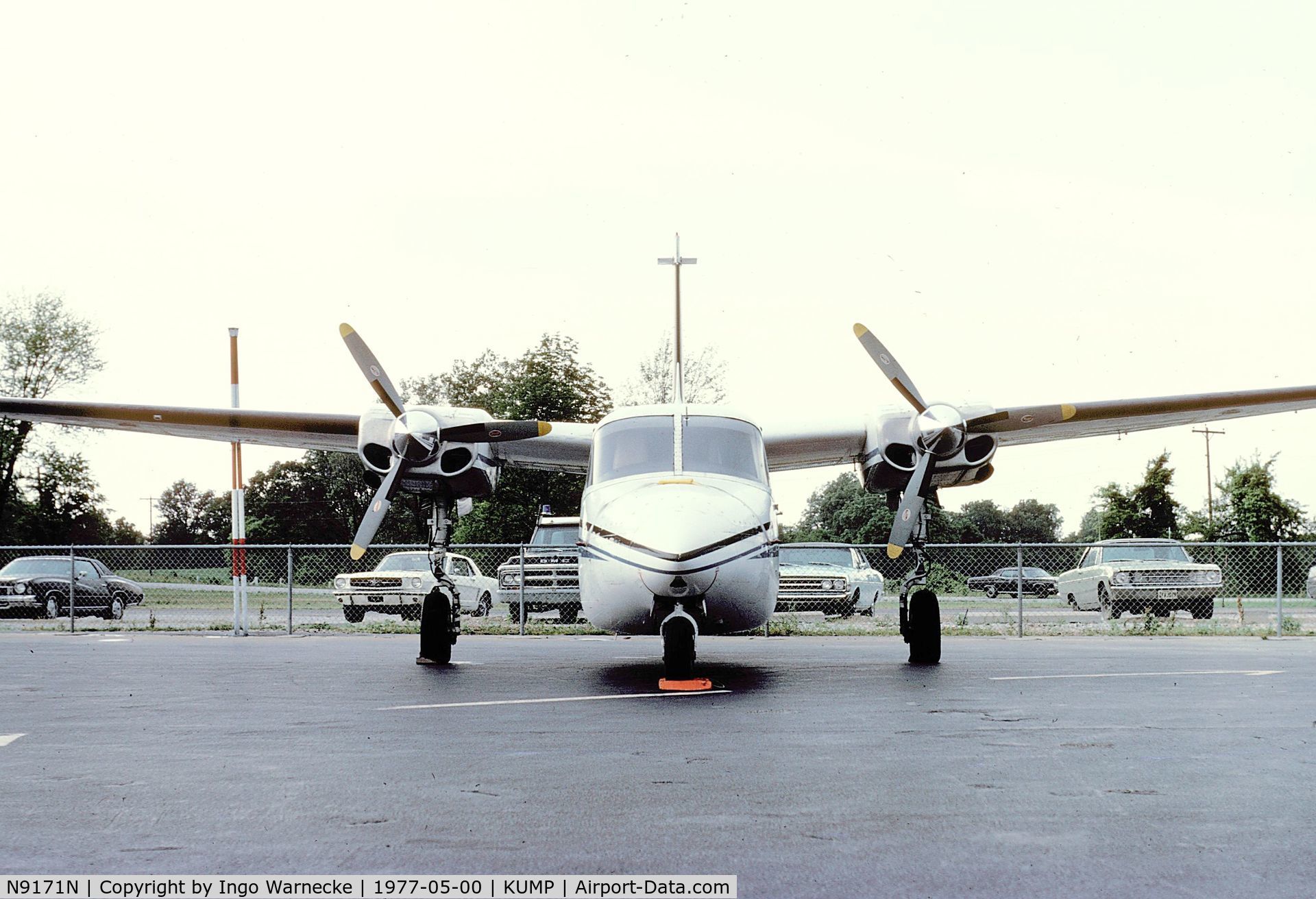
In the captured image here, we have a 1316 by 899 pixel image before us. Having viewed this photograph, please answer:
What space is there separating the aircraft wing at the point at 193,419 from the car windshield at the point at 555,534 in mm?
7777

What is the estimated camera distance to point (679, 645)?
952 centimetres

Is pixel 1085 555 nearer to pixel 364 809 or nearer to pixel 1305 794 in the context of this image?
pixel 1305 794

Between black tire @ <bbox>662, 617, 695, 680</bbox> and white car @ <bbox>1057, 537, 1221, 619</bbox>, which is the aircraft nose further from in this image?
white car @ <bbox>1057, 537, 1221, 619</bbox>

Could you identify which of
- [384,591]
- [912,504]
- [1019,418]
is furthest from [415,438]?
[384,591]

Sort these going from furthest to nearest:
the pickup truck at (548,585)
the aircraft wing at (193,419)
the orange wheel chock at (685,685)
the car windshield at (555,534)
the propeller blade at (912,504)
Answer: the car windshield at (555,534) → the pickup truck at (548,585) → the aircraft wing at (193,419) → the propeller blade at (912,504) → the orange wheel chock at (685,685)

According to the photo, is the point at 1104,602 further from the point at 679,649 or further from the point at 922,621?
the point at 679,649

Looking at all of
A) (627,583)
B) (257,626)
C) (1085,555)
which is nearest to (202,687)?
(627,583)

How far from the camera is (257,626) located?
873 inches

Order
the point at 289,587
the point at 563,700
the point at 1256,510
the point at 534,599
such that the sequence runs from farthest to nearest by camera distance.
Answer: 1. the point at 1256,510
2. the point at 534,599
3. the point at 289,587
4. the point at 563,700

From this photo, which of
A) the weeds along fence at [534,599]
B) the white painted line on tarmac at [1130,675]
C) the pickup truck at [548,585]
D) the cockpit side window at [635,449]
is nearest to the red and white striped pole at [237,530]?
the weeds along fence at [534,599]

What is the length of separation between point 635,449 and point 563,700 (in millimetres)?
2980

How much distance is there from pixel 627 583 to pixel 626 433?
7.12 feet

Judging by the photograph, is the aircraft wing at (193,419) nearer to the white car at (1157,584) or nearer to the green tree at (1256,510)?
the white car at (1157,584)

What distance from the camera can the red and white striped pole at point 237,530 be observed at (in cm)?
1931
